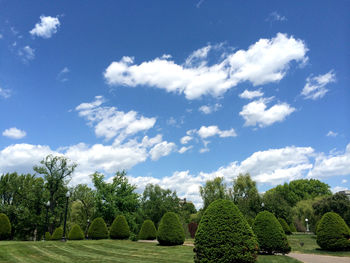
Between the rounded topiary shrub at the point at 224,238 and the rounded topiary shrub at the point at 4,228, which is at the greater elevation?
the rounded topiary shrub at the point at 224,238

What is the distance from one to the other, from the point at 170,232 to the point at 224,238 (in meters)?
13.7

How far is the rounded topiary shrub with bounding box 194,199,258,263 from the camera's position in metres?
8.06

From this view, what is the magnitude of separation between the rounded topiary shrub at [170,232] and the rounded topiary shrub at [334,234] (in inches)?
419

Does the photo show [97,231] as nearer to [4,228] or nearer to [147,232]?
[147,232]

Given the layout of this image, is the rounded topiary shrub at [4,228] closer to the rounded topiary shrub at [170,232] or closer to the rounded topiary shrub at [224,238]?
the rounded topiary shrub at [170,232]

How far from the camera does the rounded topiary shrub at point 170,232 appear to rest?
68.0ft

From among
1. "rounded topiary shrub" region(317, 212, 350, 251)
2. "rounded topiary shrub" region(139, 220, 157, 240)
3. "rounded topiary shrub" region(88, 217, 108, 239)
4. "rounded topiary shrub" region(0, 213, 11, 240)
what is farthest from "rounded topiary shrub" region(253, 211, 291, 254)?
"rounded topiary shrub" region(0, 213, 11, 240)

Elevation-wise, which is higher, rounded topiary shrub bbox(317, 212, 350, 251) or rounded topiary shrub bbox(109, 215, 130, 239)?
rounded topiary shrub bbox(317, 212, 350, 251)

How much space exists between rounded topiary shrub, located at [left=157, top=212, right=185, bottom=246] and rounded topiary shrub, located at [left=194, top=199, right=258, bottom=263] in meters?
12.9

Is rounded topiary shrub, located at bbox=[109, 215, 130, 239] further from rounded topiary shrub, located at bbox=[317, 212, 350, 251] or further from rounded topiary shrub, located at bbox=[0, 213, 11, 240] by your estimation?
rounded topiary shrub, located at bbox=[317, 212, 350, 251]

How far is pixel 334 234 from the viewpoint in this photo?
1764 centimetres

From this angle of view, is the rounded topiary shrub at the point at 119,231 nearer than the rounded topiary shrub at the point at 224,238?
No

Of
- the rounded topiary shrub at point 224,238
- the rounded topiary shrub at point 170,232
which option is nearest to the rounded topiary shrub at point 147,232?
the rounded topiary shrub at point 170,232

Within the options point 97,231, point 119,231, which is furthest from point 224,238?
point 97,231
